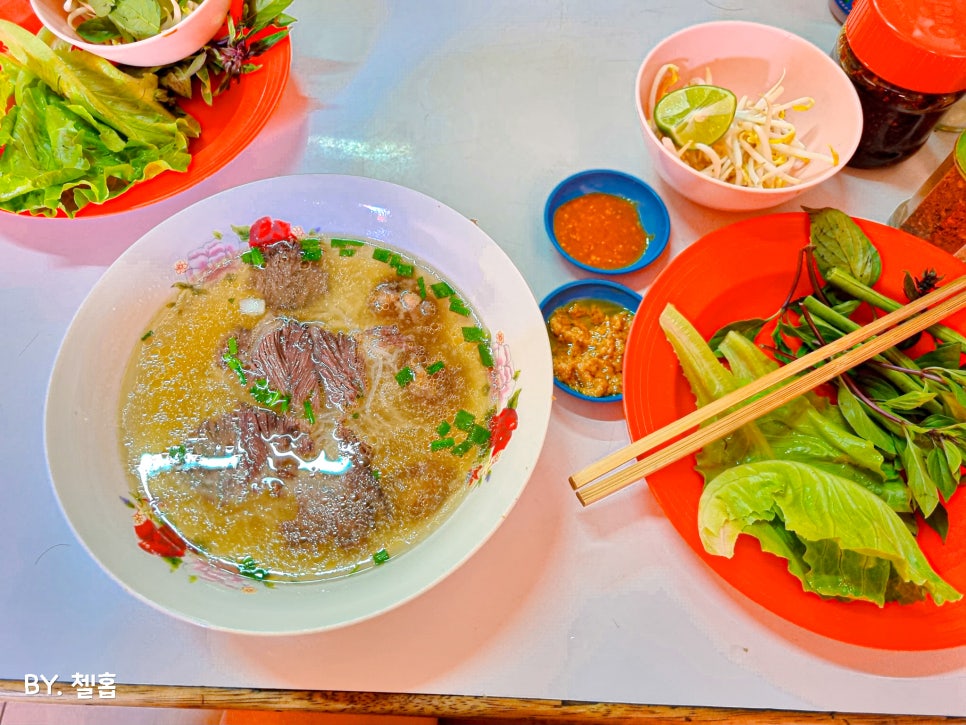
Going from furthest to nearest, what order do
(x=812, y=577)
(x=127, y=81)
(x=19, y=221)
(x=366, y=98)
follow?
(x=366, y=98) → (x=19, y=221) → (x=127, y=81) → (x=812, y=577)

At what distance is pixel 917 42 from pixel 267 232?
4.38ft

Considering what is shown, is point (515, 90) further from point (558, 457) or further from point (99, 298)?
point (99, 298)

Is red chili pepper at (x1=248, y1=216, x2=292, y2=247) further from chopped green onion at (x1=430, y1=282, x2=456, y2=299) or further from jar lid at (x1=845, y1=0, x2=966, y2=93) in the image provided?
jar lid at (x1=845, y1=0, x2=966, y2=93)

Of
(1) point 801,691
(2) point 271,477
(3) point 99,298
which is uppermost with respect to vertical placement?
(3) point 99,298

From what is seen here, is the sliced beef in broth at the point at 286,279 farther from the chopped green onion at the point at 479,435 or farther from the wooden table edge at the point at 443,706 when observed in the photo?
the wooden table edge at the point at 443,706

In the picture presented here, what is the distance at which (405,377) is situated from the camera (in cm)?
126

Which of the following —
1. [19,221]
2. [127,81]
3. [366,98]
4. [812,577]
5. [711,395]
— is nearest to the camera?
[812,577]

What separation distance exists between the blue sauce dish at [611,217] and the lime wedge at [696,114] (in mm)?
137

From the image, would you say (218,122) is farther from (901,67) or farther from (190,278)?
(901,67)

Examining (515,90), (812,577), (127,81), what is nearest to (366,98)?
(515,90)

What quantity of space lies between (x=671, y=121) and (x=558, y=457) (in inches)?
30.1

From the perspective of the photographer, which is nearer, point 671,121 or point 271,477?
point 271,477

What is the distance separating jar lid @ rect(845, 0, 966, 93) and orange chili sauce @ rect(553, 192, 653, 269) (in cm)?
56

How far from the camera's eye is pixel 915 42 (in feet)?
3.86
